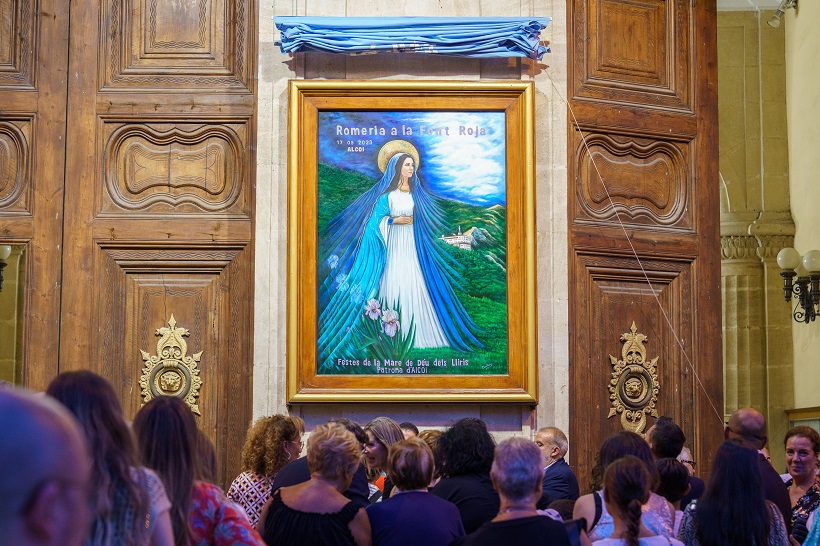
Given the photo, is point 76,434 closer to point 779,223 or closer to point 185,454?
point 185,454

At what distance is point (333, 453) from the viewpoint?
15.7 ft

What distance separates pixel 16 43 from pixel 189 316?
9.48 ft

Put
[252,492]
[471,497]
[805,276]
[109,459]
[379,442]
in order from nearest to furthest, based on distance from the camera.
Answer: [109,459]
[471,497]
[252,492]
[379,442]
[805,276]

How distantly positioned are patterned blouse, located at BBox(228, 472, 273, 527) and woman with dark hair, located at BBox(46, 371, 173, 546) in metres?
2.94

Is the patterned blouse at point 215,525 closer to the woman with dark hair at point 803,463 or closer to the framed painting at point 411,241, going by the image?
the woman with dark hair at point 803,463

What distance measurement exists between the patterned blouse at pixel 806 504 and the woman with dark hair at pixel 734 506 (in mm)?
1395

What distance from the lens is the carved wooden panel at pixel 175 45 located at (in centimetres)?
978

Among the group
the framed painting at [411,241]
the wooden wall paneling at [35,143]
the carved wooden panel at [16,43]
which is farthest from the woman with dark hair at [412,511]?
the carved wooden panel at [16,43]

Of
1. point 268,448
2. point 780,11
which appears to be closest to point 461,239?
point 268,448

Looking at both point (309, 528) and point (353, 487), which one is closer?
point (309, 528)

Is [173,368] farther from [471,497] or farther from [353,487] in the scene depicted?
[471,497]

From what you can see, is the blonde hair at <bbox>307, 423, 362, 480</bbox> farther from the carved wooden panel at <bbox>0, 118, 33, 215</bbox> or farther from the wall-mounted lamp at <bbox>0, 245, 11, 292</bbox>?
the carved wooden panel at <bbox>0, 118, 33, 215</bbox>

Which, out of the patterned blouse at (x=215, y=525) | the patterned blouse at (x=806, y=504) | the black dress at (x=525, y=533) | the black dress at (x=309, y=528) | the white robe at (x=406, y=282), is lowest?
the patterned blouse at (x=806, y=504)

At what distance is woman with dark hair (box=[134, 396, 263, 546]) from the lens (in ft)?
11.7
